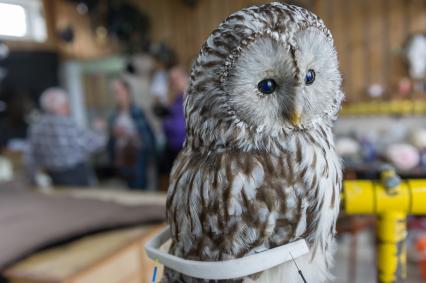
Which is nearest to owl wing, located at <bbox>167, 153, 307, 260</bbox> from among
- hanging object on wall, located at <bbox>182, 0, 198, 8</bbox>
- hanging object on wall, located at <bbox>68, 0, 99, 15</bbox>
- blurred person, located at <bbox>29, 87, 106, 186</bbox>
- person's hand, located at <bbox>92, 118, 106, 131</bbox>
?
blurred person, located at <bbox>29, 87, 106, 186</bbox>

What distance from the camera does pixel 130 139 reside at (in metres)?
2.34

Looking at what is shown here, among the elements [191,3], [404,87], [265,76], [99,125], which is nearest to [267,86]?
[265,76]

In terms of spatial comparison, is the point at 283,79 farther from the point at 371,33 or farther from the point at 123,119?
the point at 371,33

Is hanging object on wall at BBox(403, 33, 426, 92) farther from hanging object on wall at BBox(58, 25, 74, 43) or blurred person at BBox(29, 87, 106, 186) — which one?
hanging object on wall at BBox(58, 25, 74, 43)

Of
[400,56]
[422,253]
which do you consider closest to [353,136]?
[400,56]

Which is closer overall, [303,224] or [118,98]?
[303,224]

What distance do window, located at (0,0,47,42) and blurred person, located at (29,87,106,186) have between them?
60.8 inches

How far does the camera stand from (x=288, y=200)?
43 centimetres

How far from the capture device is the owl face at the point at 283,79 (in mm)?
389

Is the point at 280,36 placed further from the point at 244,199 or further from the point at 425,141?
the point at 425,141

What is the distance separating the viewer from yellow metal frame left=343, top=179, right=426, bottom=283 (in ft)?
1.53

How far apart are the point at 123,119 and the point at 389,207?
79.2 inches

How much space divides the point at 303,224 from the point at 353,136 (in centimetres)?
243

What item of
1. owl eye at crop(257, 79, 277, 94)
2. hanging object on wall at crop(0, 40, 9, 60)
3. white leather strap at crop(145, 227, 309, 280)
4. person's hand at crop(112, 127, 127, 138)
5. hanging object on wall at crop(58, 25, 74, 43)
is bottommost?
person's hand at crop(112, 127, 127, 138)
